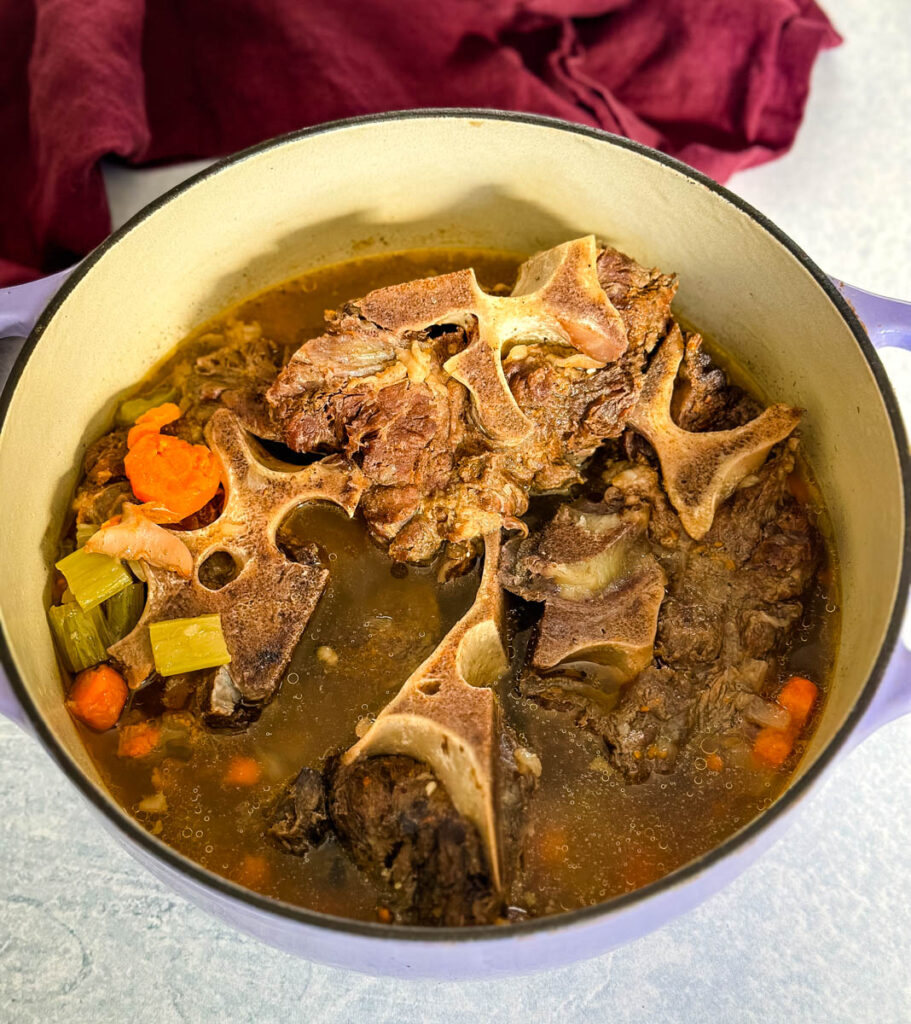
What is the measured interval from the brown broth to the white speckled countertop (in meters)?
0.28

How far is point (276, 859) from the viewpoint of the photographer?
1776mm

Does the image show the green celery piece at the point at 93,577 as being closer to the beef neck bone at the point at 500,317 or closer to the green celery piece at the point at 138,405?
the green celery piece at the point at 138,405

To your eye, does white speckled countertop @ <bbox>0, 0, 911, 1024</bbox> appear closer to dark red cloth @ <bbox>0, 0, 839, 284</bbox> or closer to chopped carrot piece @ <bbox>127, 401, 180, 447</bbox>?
chopped carrot piece @ <bbox>127, 401, 180, 447</bbox>

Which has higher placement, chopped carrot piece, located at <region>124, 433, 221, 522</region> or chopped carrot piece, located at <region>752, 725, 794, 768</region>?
chopped carrot piece, located at <region>752, 725, 794, 768</region>

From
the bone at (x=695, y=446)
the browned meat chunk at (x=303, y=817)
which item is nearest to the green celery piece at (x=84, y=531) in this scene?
the browned meat chunk at (x=303, y=817)

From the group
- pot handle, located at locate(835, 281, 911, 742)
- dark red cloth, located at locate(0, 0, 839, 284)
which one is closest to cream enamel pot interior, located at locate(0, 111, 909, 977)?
pot handle, located at locate(835, 281, 911, 742)

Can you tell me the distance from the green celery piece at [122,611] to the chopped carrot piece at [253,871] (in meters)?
0.46

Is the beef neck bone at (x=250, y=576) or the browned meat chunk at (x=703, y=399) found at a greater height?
the browned meat chunk at (x=703, y=399)

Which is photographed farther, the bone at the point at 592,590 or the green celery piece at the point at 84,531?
the green celery piece at the point at 84,531

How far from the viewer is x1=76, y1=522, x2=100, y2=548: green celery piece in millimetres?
1980

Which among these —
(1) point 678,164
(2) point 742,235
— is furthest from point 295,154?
(2) point 742,235

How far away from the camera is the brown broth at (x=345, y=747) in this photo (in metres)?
1.76

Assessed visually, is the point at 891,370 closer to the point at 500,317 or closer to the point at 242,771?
the point at 500,317

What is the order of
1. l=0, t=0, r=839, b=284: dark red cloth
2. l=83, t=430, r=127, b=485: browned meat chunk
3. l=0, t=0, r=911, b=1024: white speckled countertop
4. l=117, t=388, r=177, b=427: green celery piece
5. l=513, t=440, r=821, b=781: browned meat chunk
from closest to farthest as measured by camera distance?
l=513, t=440, r=821, b=781: browned meat chunk, l=0, t=0, r=911, b=1024: white speckled countertop, l=83, t=430, r=127, b=485: browned meat chunk, l=117, t=388, r=177, b=427: green celery piece, l=0, t=0, r=839, b=284: dark red cloth
